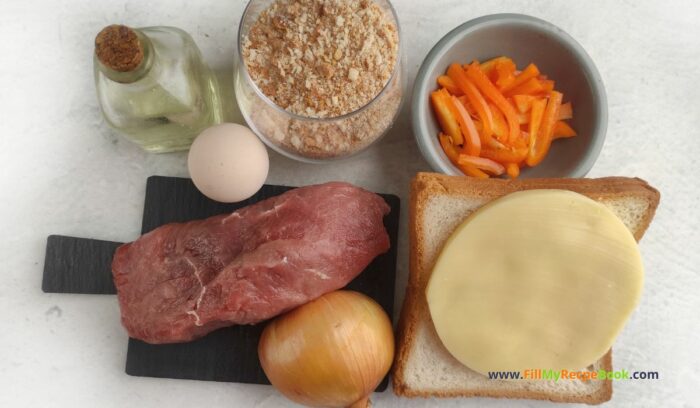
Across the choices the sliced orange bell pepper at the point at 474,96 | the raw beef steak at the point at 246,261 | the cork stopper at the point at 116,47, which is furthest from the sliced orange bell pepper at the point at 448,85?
the cork stopper at the point at 116,47

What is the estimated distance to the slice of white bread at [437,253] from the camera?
1488 mm

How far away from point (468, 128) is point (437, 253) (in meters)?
0.31

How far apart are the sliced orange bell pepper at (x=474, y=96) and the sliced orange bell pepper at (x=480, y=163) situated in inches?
2.4

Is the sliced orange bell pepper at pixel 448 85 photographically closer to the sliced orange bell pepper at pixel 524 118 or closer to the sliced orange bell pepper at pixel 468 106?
the sliced orange bell pepper at pixel 468 106

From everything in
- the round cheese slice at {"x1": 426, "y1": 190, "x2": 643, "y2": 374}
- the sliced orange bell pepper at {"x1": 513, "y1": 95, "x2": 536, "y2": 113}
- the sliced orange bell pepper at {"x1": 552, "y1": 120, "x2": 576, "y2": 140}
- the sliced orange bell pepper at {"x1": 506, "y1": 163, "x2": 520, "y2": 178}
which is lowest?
the round cheese slice at {"x1": 426, "y1": 190, "x2": 643, "y2": 374}

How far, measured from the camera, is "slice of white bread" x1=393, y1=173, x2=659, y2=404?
1.49 metres

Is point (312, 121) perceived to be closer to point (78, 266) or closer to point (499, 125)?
point (499, 125)

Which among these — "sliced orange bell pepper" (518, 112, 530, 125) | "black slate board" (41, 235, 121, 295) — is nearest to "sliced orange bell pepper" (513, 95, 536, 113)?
"sliced orange bell pepper" (518, 112, 530, 125)

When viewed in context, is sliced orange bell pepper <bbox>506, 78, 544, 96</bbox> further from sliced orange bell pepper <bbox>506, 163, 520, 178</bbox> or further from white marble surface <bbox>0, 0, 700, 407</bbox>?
white marble surface <bbox>0, 0, 700, 407</bbox>

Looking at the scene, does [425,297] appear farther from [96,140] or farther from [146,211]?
[96,140]

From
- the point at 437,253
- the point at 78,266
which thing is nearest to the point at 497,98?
the point at 437,253

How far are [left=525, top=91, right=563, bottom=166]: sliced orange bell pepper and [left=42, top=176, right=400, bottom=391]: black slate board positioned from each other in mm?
368

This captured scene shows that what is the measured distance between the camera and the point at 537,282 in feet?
4.64

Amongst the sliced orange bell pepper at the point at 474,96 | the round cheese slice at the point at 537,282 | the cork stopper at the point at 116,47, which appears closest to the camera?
the cork stopper at the point at 116,47
